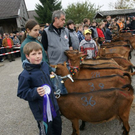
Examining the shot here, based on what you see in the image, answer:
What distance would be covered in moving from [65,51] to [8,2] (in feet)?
77.4

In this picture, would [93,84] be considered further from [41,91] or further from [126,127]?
[41,91]

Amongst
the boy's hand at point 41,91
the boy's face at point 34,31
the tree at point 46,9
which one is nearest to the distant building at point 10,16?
the tree at point 46,9

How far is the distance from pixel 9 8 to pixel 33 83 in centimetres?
2163

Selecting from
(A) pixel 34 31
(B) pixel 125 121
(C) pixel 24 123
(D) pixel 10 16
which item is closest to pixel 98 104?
(B) pixel 125 121

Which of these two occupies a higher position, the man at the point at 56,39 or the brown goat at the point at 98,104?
the man at the point at 56,39

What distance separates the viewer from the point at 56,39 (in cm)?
317

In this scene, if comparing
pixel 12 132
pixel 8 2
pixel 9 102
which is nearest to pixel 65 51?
pixel 12 132

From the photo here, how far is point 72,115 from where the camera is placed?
2531mm

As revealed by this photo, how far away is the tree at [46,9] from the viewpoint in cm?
2809

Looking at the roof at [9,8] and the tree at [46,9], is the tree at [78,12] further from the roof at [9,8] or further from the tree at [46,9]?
the roof at [9,8]

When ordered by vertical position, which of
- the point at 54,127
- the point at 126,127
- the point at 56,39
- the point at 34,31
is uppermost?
the point at 34,31

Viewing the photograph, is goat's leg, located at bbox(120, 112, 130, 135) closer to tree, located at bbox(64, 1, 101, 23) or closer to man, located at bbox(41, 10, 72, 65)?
man, located at bbox(41, 10, 72, 65)

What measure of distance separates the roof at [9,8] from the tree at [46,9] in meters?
6.61

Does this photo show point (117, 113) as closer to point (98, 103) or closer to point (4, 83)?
point (98, 103)
